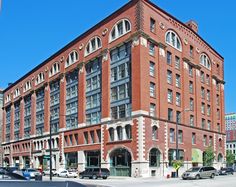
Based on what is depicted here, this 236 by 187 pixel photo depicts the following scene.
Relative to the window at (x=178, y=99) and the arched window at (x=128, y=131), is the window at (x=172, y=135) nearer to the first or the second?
the window at (x=178, y=99)

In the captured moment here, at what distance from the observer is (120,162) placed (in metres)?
58.7

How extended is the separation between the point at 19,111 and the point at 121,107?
175ft

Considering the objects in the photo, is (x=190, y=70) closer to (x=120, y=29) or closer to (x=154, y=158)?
(x=120, y=29)

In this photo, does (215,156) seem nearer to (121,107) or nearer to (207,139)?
(207,139)

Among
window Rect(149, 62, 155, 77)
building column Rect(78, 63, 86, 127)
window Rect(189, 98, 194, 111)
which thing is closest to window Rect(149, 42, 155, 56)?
window Rect(149, 62, 155, 77)

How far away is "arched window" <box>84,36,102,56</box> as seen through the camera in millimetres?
67531

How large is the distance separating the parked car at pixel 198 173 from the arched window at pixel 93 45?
27.9m

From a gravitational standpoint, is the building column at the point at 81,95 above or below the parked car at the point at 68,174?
above

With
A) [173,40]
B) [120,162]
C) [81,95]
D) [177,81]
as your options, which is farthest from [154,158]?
[173,40]

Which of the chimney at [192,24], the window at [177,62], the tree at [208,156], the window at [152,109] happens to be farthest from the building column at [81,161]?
the chimney at [192,24]

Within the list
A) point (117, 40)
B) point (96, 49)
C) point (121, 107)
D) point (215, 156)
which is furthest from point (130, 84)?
point (215, 156)

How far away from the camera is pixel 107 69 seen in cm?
6356

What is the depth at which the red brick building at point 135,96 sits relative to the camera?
57.1 meters

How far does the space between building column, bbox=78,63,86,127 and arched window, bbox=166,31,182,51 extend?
16.4m
